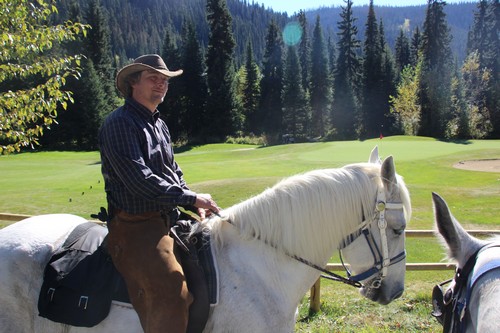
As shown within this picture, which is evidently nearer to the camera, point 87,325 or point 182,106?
point 87,325

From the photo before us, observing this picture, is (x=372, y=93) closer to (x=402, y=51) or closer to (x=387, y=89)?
(x=387, y=89)

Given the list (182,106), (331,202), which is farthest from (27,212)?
(182,106)

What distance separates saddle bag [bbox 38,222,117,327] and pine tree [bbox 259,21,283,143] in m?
48.9

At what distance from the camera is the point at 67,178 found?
65.7 feet

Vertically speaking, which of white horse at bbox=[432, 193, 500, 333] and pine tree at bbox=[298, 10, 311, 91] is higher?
pine tree at bbox=[298, 10, 311, 91]

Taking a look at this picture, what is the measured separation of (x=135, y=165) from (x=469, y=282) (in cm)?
214

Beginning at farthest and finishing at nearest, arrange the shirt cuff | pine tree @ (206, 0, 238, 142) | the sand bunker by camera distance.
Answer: pine tree @ (206, 0, 238, 142), the sand bunker, the shirt cuff

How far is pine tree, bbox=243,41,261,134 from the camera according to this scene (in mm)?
56281

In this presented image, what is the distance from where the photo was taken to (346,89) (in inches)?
2160

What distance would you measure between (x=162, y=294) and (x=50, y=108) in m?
5.03

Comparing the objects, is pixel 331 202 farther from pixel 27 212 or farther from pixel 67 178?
pixel 67 178

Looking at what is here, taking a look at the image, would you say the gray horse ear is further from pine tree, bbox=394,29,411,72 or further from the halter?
pine tree, bbox=394,29,411,72

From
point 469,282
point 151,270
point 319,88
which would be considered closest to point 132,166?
point 151,270

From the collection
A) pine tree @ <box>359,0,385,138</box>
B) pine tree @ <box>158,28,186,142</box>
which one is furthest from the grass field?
pine tree @ <box>359,0,385,138</box>
